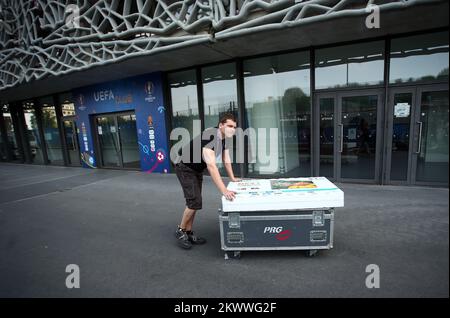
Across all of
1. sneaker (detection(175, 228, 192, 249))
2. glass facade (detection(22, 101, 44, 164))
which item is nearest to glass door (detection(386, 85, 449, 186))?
sneaker (detection(175, 228, 192, 249))

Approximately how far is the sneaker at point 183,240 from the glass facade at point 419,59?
5.66m

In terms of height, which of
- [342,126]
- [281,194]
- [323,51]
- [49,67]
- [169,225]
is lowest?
[169,225]

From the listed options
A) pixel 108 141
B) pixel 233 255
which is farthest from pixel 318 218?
pixel 108 141

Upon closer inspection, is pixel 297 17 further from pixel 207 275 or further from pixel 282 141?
pixel 207 275

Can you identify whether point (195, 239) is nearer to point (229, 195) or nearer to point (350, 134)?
point (229, 195)

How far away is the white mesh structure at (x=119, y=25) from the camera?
195 inches

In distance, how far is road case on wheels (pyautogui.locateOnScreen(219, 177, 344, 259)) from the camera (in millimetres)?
2766

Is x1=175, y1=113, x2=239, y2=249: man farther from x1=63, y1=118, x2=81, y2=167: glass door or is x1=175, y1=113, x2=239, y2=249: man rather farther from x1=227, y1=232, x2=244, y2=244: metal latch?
x1=63, y1=118, x2=81, y2=167: glass door

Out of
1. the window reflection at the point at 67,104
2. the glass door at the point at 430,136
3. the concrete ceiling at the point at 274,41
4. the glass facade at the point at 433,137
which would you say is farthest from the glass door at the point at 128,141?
the glass facade at the point at 433,137

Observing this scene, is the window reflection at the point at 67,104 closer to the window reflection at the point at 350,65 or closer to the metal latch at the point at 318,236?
the window reflection at the point at 350,65

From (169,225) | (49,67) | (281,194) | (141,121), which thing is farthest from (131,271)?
(49,67)

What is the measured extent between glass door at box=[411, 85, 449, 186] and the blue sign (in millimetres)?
6977
